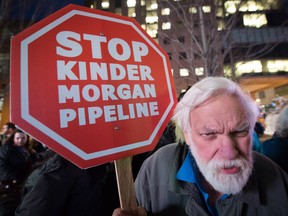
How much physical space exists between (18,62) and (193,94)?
0.93 metres

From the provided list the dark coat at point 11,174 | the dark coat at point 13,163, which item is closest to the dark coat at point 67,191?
the dark coat at point 11,174

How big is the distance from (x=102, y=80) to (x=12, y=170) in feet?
10.5

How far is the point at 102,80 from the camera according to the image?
0.96m

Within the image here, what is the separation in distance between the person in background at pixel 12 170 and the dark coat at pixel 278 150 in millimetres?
2987

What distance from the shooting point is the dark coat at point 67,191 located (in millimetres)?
1564

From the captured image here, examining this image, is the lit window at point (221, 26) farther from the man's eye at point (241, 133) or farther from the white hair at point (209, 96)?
the man's eye at point (241, 133)

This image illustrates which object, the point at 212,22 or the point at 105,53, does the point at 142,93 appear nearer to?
the point at 105,53

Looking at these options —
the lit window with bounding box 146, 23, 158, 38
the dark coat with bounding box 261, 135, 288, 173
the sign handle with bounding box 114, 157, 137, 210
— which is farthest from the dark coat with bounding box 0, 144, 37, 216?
the lit window with bounding box 146, 23, 158, 38

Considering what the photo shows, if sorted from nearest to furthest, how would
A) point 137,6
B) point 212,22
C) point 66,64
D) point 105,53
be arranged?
point 66,64, point 105,53, point 212,22, point 137,6

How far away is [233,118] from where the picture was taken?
4.00 ft

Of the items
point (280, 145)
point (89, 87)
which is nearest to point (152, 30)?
point (280, 145)

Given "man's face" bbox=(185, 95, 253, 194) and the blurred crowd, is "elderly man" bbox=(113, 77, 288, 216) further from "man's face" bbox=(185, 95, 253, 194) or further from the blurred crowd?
the blurred crowd

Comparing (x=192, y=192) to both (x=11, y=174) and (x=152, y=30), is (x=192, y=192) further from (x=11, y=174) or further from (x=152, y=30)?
(x=152, y=30)

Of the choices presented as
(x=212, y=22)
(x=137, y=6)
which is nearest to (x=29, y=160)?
(x=212, y=22)
